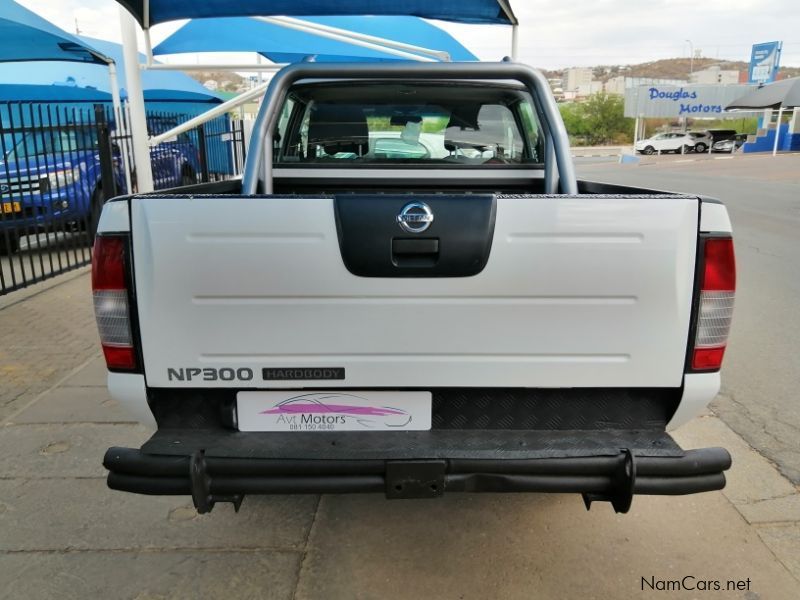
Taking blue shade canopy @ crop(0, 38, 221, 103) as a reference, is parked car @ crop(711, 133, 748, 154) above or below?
below

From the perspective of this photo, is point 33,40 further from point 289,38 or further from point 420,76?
point 420,76

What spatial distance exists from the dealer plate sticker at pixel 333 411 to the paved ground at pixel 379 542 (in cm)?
72

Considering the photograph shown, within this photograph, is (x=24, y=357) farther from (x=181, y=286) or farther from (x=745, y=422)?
(x=745, y=422)

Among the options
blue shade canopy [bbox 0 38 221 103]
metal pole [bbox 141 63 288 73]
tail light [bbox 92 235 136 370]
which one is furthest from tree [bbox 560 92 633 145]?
tail light [bbox 92 235 136 370]

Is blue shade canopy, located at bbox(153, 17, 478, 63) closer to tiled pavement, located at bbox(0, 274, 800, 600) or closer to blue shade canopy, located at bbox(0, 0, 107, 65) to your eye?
blue shade canopy, located at bbox(0, 0, 107, 65)

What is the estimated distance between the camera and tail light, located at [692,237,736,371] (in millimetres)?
2213

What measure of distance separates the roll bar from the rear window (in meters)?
0.87

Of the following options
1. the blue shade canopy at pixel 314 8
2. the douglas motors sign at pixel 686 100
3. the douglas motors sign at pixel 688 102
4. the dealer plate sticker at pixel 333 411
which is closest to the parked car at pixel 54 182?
the blue shade canopy at pixel 314 8

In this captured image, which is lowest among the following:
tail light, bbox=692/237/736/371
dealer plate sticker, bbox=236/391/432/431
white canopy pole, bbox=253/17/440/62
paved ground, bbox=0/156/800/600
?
paved ground, bbox=0/156/800/600

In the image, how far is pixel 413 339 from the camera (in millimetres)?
2250

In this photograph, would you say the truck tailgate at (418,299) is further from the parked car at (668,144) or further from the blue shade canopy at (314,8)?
the parked car at (668,144)

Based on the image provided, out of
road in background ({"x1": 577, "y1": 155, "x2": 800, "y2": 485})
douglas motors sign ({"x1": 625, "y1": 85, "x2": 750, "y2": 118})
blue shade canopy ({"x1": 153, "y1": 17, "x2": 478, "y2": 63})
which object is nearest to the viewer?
road in background ({"x1": 577, "y1": 155, "x2": 800, "y2": 485})

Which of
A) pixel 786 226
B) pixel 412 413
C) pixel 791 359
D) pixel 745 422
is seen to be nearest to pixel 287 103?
pixel 412 413

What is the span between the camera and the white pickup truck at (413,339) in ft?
7.11
